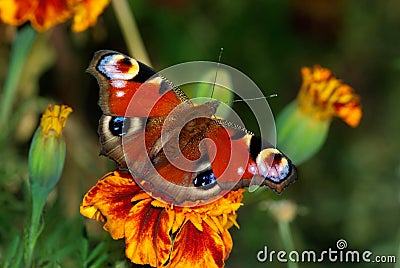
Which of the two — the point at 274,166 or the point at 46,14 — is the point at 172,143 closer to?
the point at 274,166

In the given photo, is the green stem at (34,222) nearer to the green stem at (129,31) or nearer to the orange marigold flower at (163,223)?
the orange marigold flower at (163,223)

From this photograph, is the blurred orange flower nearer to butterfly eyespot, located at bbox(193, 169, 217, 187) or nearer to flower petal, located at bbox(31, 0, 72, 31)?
flower petal, located at bbox(31, 0, 72, 31)

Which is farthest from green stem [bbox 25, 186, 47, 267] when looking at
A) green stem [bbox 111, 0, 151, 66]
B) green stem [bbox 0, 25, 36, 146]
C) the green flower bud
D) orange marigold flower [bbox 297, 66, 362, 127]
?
green stem [bbox 111, 0, 151, 66]

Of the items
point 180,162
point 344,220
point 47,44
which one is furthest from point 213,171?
point 344,220

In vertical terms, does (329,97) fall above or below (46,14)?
below

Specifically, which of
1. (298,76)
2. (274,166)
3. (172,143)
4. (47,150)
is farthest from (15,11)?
(298,76)

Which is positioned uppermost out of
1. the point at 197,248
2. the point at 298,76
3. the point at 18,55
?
the point at 18,55

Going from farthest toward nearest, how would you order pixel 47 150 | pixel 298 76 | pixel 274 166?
pixel 298 76 < pixel 47 150 < pixel 274 166

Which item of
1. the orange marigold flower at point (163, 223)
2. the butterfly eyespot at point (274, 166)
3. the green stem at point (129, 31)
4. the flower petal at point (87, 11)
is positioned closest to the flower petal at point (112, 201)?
the orange marigold flower at point (163, 223)
